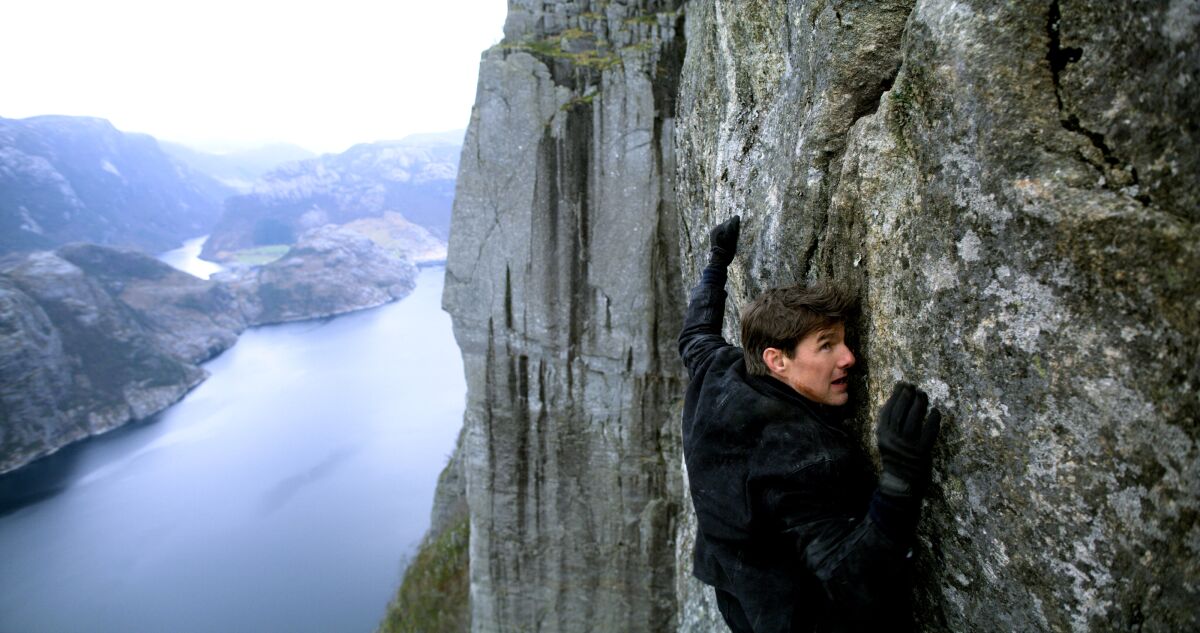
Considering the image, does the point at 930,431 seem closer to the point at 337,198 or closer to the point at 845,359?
the point at 845,359

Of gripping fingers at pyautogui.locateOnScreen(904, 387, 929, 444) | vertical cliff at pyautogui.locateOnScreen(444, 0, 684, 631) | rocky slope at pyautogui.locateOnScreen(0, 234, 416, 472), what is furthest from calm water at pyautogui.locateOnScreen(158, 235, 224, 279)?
gripping fingers at pyautogui.locateOnScreen(904, 387, 929, 444)

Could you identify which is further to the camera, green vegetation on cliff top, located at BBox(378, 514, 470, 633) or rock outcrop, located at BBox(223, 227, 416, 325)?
rock outcrop, located at BBox(223, 227, 416, 325)

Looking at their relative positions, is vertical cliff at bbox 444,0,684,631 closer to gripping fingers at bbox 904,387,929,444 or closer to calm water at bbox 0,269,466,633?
gripping fingers at bbox 904,387,929,444

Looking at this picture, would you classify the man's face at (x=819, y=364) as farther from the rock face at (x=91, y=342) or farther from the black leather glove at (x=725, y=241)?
the rock face at (x=91, y=342)

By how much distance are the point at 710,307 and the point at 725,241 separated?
0.44m

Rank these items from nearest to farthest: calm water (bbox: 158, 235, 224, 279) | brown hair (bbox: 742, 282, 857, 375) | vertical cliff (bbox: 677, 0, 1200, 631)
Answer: vertical cliff (bbox: 677, 0, 1200, 631) < brown hair (bbox: 742, 282, 857, 375) < calm water (bbox: 158, 235, 224, 279)

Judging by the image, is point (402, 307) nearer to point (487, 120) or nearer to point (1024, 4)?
point (487, 120)

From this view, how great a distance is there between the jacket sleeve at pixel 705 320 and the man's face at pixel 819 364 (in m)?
0.64

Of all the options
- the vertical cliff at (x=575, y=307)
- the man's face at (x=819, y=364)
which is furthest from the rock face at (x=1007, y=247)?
the vertical cliff at (x=575, y=307)

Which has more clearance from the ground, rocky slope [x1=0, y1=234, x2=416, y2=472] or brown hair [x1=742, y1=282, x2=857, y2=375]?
brown hair [x1=742, y1=282, x2=857, y2=375]

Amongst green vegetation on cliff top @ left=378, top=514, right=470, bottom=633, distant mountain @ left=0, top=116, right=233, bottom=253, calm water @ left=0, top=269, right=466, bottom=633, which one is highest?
distant mountain @ left=0, top=116, right=233, bottom=253

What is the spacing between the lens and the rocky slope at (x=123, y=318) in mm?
39438

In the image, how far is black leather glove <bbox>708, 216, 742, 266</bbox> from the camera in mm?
3484

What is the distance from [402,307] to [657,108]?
54109 mm
